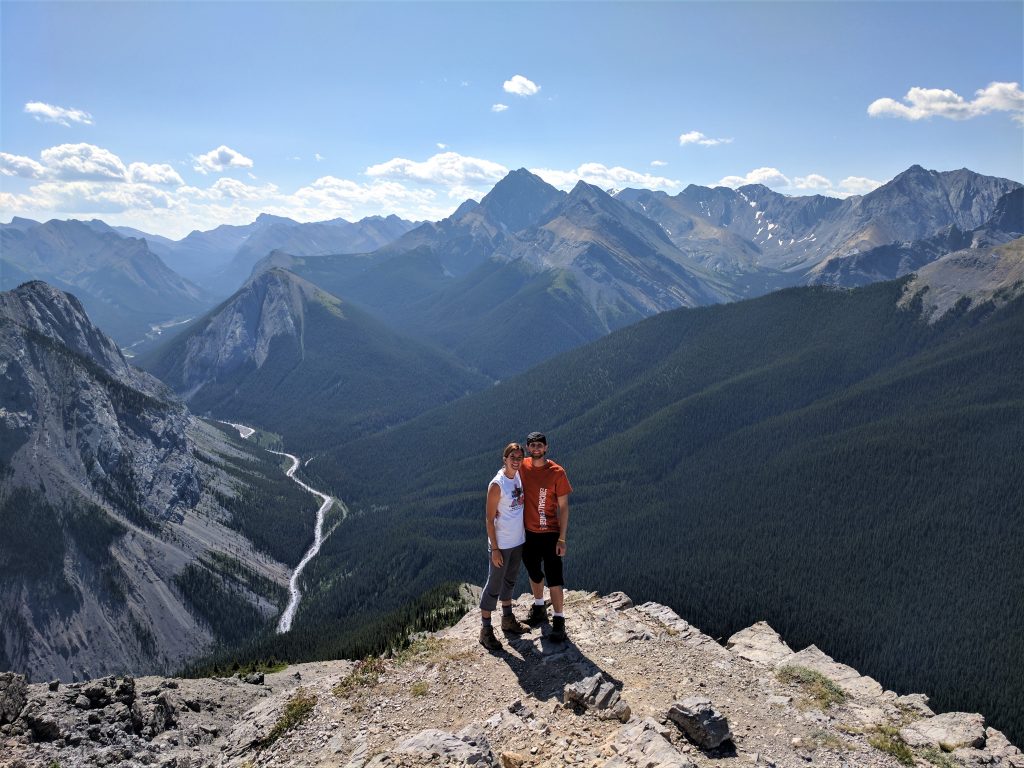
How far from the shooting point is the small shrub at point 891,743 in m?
21.2

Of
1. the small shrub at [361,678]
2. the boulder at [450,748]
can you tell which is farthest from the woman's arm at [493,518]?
the small shrub at [361,678]

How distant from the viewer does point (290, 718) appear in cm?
2372

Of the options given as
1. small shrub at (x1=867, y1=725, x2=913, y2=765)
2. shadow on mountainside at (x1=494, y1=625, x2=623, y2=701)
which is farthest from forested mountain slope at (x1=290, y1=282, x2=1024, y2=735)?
shadow on mountainside at (x1=494, y1=625, x2=623, y2=701)

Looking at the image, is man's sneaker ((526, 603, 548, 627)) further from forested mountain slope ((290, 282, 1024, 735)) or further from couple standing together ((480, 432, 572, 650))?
forested mountain slope ((290, 282, 1024, 735))

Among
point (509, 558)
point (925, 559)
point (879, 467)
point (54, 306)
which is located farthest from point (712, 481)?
point (54, 306)

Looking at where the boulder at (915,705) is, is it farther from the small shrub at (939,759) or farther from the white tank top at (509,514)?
the white tank top at (509,514)

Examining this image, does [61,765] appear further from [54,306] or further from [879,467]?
[54,306]

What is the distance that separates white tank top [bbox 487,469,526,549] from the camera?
22609mm

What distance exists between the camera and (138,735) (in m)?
29.4

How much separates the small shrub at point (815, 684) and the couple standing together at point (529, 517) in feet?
36.2

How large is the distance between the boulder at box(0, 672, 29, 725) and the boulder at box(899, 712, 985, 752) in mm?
39260

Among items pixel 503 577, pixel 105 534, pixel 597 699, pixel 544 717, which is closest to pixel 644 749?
pixel 597 699

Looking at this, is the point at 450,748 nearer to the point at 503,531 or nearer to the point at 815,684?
the point at 503,531

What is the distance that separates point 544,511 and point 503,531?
180 cm
